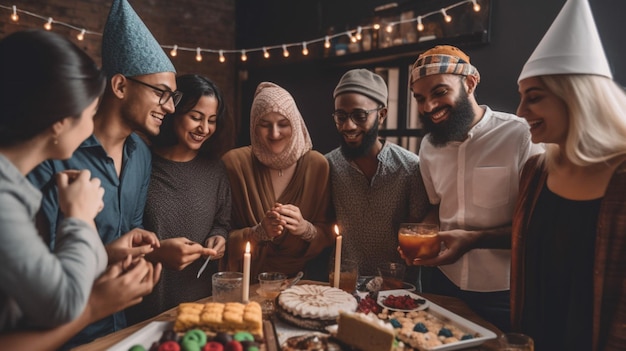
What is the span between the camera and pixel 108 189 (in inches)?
79.2

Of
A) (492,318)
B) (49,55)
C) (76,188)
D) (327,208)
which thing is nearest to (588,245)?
(492,318)

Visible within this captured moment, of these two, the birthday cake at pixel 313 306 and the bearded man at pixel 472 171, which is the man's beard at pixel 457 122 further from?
the birthday cake at pixel 313 306

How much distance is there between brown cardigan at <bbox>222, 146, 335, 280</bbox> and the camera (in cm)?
270

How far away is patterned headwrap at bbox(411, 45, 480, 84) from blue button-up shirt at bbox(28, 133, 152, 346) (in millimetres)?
1659

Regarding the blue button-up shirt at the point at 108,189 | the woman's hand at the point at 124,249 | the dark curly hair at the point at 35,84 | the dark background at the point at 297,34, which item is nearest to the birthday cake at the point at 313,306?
the woman's hand at the point at 124,249

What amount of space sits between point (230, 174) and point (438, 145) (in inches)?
54.0

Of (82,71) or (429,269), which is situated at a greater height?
(82,71)

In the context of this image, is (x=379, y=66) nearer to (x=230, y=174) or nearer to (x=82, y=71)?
(x=230, y=174)

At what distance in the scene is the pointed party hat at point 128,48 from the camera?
6.99ft

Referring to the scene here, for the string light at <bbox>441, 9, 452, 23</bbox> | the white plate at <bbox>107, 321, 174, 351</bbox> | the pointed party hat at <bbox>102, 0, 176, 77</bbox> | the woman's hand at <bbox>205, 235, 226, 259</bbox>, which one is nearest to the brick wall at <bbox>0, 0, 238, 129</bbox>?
the string light at <bbox>441, 9, 452, 23</bbox>

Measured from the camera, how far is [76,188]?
4.16 feet

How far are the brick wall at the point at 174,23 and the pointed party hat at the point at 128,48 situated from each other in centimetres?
384

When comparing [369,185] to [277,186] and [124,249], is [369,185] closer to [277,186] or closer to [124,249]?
[277,186]

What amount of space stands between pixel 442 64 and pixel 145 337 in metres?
2.03
